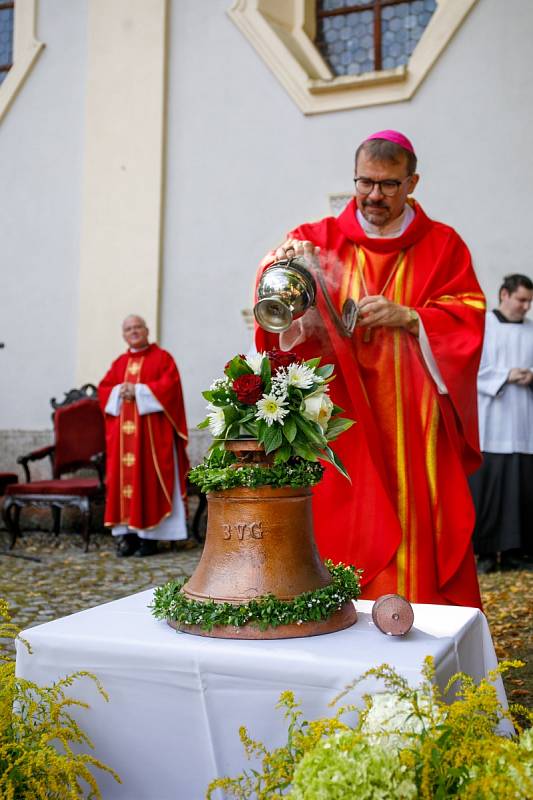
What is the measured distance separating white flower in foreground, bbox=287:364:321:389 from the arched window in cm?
808

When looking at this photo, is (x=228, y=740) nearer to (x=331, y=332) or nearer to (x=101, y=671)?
(x=101, y=671)

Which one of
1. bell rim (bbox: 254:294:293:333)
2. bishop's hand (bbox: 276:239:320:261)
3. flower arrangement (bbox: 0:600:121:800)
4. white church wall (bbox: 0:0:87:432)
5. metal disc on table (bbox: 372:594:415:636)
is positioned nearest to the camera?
flower arrangement (bbox: 0:600:121:800)

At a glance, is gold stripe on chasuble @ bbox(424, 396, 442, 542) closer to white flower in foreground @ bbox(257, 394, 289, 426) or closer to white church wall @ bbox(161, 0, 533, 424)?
white flower in foreground @ bbox(257, 394, 289, 426)

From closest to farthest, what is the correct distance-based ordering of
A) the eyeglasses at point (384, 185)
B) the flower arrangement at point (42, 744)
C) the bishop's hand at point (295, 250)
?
the flower arrangement at point (42, 744)
the bishop's hand at point (295, 250)
the eyeglasses at point (384, 185)

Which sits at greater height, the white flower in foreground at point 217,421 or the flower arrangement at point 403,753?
the white flower in foreground at point 217,421

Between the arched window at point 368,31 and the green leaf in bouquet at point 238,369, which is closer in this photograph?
the green leaf in bouquet at point 238,369

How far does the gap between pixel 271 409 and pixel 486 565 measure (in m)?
5.35

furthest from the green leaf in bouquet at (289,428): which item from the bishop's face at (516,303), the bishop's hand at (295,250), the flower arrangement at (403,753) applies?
the bishop's face at (516,303)

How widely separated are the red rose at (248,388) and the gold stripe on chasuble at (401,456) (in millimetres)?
1301

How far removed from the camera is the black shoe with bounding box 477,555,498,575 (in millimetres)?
7061

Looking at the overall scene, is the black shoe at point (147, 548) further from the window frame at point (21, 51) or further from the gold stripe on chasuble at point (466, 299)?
the window frame at point (21, 51)

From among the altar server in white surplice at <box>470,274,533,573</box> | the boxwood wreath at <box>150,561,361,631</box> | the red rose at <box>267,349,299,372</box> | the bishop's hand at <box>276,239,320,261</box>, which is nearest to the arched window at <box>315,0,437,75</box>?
the altar server in white surplice at <box>470,274,533,573</box>

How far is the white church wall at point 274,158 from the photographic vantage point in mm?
8453

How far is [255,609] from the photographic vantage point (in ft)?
6.63
